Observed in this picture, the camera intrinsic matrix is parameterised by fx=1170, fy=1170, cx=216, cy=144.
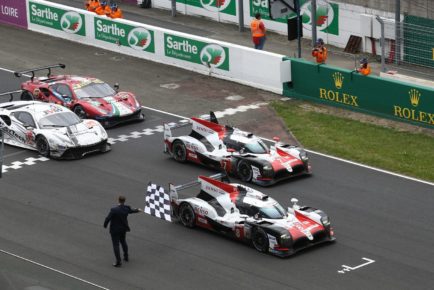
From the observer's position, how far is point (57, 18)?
156 ft

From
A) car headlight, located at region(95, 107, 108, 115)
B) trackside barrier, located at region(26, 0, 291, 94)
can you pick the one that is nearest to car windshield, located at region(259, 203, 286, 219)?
car headlight, located at region(95, 107, 108, 115)

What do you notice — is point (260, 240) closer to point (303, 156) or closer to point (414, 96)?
point (303, 156)

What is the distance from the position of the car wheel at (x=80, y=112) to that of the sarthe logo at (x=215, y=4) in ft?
48.0

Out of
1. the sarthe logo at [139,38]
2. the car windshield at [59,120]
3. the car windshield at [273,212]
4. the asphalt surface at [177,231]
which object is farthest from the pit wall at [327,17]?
the car windshield at [273,212]

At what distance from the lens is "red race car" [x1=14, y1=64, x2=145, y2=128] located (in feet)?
119

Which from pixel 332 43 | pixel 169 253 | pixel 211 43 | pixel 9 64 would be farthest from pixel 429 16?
pixel 169 253

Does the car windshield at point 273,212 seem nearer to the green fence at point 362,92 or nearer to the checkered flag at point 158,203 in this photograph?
the checkered flag at point 158,203

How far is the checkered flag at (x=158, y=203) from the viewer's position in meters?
27.4

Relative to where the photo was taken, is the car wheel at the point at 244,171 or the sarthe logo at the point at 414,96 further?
the sarthe logo at the point at 414,96

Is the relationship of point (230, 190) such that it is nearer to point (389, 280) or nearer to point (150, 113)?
point (389, 280)

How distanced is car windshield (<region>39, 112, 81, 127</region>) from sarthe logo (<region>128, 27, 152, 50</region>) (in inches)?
413

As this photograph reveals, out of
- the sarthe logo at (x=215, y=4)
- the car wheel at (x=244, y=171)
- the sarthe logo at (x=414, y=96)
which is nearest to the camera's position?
the car wheel at (x=244, y=171)

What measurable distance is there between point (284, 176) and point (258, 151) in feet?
3.55

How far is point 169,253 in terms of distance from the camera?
26438mm
